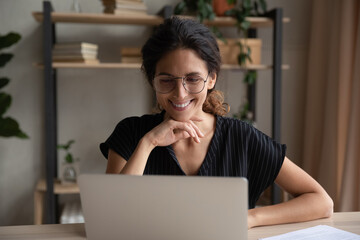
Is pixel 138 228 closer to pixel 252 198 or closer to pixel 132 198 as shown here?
pixel 132 198

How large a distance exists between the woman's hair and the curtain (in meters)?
1.52

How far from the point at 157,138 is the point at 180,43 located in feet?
1.03

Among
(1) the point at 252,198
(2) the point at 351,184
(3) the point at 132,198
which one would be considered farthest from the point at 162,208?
(2) the point at 351,184

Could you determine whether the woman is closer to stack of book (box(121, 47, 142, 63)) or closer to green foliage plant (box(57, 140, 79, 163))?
stack of book (box(121, 47, 142, 63))

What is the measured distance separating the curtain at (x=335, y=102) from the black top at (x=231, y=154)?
4.39ft

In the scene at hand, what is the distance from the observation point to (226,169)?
1.46m

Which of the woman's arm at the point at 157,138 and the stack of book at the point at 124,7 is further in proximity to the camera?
the stack of book at the point at 124,7

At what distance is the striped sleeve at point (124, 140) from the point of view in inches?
57.9

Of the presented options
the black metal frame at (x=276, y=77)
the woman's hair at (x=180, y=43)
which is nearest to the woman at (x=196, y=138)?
the woman's hair at (x=180, y=43)

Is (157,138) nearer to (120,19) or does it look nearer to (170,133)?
(170,133)

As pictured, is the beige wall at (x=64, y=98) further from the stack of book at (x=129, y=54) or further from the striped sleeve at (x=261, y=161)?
the striped sleeve at (x=261, y=161)

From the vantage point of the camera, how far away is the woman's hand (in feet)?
4.39

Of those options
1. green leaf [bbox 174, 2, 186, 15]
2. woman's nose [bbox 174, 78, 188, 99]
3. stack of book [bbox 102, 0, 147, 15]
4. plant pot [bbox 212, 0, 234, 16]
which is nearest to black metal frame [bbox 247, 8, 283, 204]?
plant pot [bbox 212, 0, 234, 16]

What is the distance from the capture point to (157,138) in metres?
1.33
